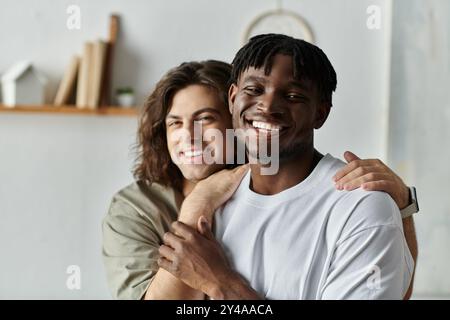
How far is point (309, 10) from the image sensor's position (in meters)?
2.75

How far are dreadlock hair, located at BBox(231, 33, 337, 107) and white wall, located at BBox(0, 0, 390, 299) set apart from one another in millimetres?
1722

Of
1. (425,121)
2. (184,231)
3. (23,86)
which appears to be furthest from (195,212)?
(425,121)

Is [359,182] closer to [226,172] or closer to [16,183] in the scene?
[226,172]

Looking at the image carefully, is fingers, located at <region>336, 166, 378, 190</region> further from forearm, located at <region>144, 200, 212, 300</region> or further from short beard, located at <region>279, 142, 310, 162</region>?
forearm, located at <region>144, 200, 212, 300</region>

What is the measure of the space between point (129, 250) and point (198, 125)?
12.0 inches

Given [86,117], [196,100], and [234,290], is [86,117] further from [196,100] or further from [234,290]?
[234,290]

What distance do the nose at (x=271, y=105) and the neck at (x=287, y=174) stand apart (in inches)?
4.0

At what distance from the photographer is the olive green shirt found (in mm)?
1411

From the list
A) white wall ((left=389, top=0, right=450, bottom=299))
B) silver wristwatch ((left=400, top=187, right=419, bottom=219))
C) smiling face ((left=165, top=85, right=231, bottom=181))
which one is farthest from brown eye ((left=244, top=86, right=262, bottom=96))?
white wall ((left=389, top=0, right=450, bottom=299))

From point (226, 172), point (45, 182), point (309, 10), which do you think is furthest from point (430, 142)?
point (226, 172)

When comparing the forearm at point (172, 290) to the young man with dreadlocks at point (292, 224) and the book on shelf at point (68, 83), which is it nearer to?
the young man with dreadlocks at point (292, 224)

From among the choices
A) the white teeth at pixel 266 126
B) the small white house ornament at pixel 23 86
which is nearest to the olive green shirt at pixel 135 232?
the white teeth at pixel 266 126

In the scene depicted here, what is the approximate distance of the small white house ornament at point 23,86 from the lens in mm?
2598

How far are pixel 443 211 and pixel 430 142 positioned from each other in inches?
11.3
